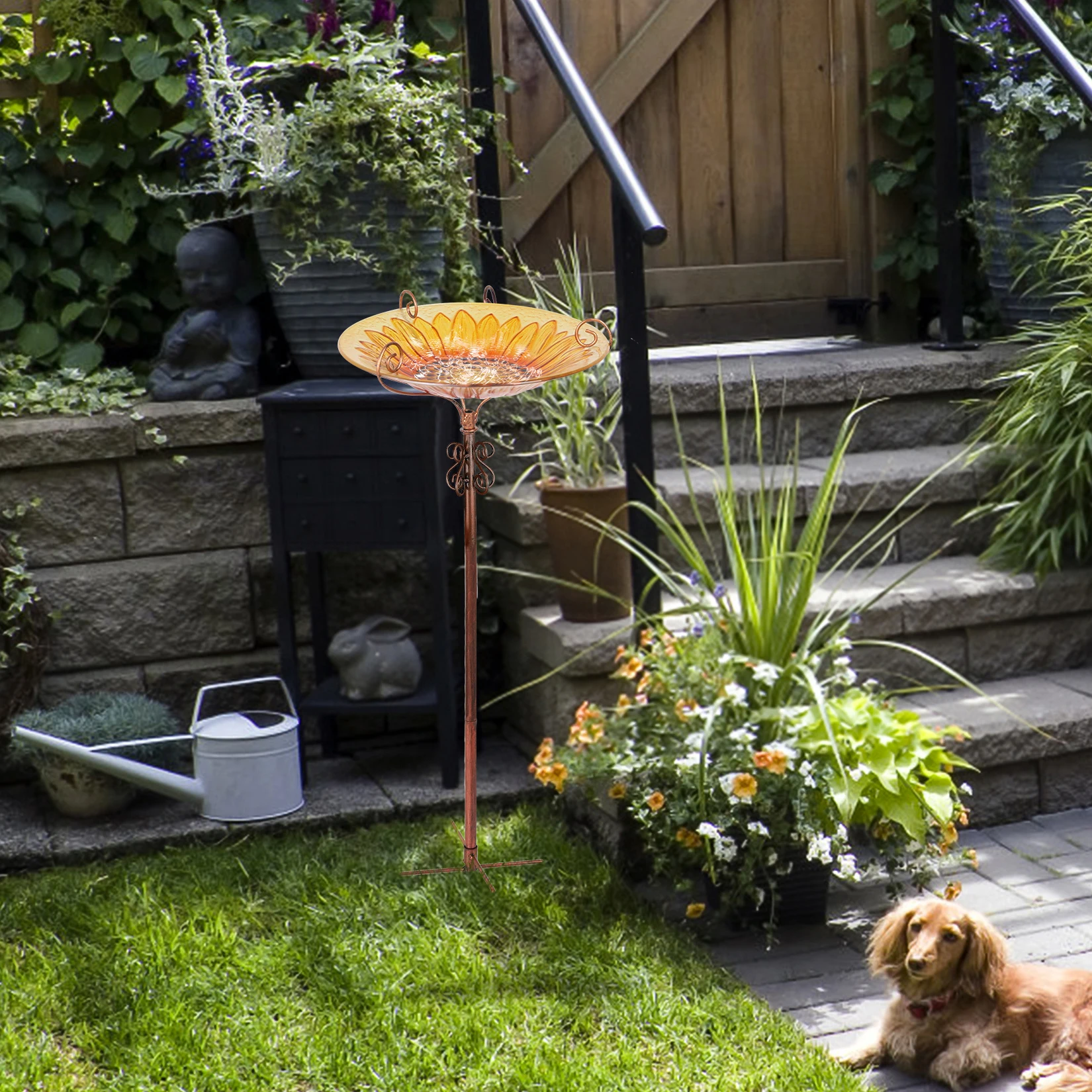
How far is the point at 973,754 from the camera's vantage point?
11.2 ft

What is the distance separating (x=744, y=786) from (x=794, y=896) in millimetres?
292

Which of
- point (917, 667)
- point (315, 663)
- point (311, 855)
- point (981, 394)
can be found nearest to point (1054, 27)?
point (981, 394)

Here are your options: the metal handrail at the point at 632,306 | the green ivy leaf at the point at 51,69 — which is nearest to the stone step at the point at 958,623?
the metal handrail at the point at 632,306

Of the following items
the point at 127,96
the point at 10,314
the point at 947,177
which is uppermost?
the point at 127,96

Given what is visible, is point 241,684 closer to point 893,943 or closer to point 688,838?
point 688,838

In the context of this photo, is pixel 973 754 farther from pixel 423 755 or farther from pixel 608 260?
pixel 608 260

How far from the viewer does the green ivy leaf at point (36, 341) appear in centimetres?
405

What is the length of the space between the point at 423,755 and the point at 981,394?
1736 millimetres

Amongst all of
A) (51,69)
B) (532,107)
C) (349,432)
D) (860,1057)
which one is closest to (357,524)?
(349,432)

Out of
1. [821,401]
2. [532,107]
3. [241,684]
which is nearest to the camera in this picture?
[241,684]

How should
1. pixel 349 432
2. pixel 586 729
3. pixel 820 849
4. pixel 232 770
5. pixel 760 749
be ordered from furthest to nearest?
pixel 349 432, pixel 232 770, pixel 586 729, pixel 760 749, pixel 820 849

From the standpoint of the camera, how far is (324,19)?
4.02 metres

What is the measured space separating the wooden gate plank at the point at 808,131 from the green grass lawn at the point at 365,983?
254 centimetres

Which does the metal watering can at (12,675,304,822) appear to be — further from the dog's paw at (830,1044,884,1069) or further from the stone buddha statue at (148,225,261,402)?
the dog's paw at (830,1044,884,1069)
